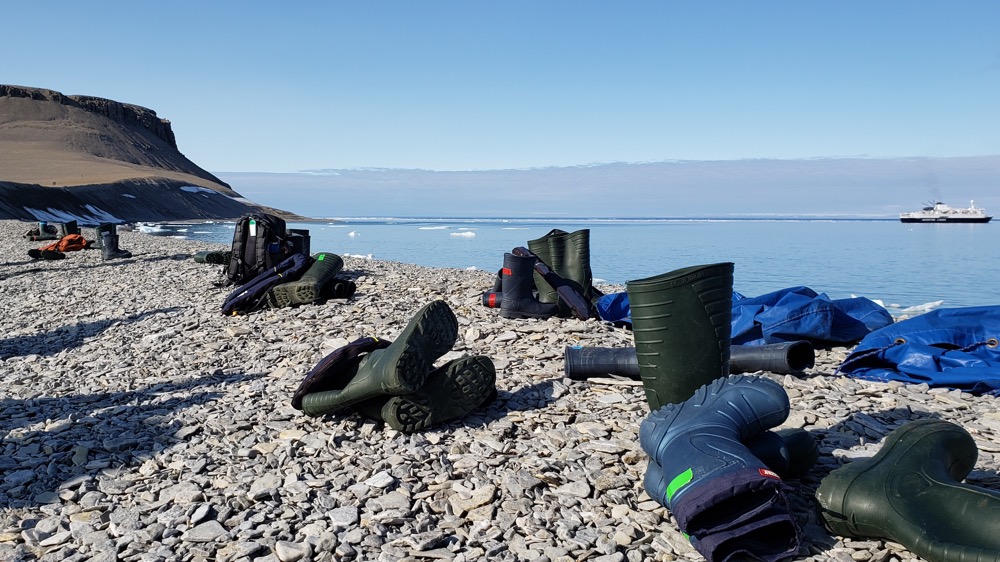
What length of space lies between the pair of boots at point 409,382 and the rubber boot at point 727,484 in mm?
1533

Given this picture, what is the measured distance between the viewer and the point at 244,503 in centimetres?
351

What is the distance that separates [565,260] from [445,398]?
4819mm

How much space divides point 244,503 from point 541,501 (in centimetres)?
151

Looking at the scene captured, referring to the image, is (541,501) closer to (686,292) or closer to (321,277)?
(686,292)

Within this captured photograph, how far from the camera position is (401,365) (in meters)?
4.24

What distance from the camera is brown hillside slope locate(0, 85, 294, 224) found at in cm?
6169

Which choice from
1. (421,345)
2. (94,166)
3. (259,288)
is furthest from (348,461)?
(94,166)

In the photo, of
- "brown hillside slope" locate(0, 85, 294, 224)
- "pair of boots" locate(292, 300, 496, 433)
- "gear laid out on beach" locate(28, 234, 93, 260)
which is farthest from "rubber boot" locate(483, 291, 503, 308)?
"brown hillside slope" locate(0, 85, 294, 224)

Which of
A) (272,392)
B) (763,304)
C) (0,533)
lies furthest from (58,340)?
(763,304)

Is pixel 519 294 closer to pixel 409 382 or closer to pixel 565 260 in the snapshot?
pixel 565 260

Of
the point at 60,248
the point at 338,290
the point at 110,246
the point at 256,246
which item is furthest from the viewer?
the point at 60,248

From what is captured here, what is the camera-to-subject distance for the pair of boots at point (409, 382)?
4.30 m

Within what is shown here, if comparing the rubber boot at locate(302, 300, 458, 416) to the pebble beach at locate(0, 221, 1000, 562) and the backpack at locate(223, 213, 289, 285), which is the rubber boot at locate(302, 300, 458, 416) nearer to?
the pebble beach at locate(0, 221, 1000, 562)

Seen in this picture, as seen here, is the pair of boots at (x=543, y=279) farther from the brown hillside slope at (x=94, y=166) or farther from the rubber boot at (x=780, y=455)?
the brown hillside slope at (x=94, y=166)
